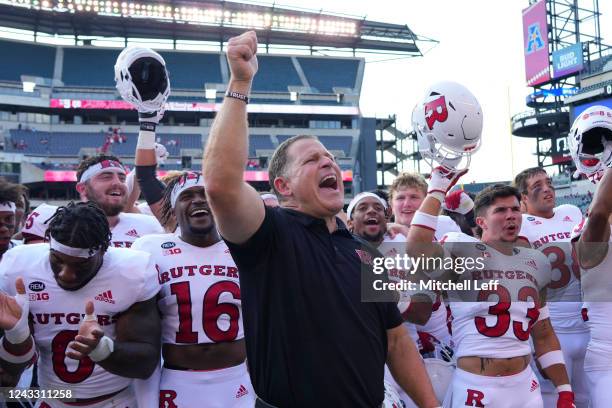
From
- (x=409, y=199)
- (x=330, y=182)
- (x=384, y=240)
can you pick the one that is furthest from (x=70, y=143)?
(x=330, y=182)

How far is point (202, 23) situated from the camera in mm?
34250

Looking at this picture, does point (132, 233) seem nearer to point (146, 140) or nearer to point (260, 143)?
point (146, 140)

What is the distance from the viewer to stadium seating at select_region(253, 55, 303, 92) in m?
36.0

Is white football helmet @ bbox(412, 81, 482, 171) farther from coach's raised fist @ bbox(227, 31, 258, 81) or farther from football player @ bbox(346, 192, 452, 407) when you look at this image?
coach's raised fist @ bbox(227, 31, 258, 81)

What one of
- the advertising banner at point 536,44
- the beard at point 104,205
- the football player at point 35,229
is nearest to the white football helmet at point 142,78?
the beard at point 104,205

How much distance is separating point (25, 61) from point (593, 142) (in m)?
36.0

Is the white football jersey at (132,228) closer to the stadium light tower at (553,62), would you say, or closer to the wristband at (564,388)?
the wristband at (564,388)

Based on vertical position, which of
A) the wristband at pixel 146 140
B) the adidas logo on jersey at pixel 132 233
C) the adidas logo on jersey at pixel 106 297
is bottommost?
the adidas logo on jersey at pixel 106 297

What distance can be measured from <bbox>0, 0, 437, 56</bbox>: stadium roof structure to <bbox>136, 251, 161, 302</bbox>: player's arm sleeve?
109 ft

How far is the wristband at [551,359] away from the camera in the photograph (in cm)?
335

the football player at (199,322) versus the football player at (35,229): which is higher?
the football player at (35,229)

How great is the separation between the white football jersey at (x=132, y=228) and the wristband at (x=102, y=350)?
1699 mm

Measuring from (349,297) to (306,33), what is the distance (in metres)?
36.0

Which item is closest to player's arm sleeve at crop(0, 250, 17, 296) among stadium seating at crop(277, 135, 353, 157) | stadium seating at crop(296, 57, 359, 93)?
stadium seating at crop(277, 135, 353, 157)
